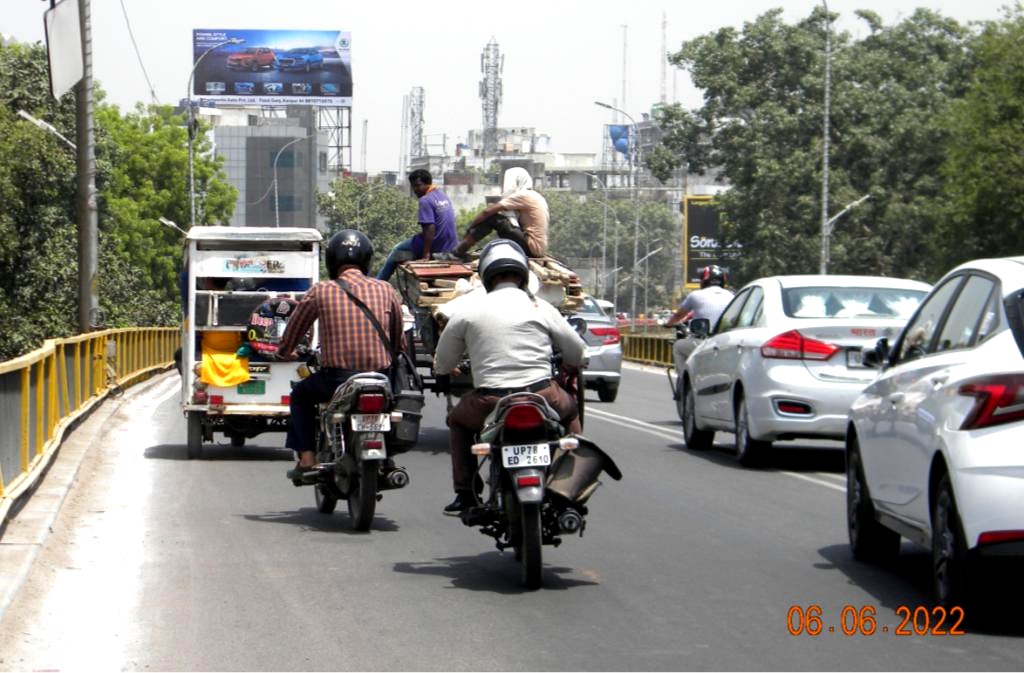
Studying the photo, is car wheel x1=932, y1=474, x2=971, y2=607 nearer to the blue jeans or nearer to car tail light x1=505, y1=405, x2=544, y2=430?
car tail light x1=505, y1=405, x2=544, y2=430

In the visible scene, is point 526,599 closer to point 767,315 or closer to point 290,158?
point 767,315

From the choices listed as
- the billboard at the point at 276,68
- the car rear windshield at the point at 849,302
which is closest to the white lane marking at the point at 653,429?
the car rear windshield at the point at 849,302

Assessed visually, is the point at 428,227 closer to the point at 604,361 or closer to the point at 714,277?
the point at 714,277

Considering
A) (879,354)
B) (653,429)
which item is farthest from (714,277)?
(879,354)

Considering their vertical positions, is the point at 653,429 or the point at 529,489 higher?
the point at 529,489

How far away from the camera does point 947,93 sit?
84.6 m

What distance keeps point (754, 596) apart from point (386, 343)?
3.60 m

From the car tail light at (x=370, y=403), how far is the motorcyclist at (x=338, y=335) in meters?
0.54

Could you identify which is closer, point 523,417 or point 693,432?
point 523,417

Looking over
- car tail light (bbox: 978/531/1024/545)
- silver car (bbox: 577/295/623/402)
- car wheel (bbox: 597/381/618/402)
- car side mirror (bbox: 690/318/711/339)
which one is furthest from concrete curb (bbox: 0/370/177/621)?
car wheel (bbox: 597/381/618/402)

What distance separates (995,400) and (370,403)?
4390mm
